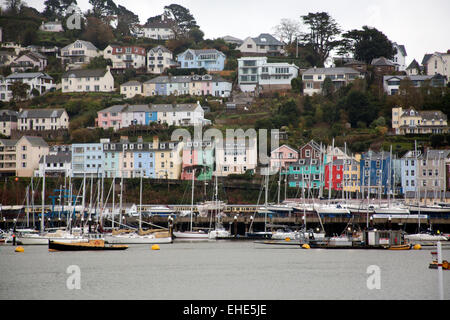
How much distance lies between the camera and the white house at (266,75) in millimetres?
126875

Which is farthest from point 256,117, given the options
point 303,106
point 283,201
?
point 283,201

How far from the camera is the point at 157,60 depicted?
5522 inches

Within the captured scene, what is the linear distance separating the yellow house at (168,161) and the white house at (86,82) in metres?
31.8

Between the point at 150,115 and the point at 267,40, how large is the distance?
114 ft

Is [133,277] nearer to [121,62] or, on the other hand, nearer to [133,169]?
[133,169]

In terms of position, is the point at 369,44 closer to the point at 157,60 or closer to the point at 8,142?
the point at 157,60

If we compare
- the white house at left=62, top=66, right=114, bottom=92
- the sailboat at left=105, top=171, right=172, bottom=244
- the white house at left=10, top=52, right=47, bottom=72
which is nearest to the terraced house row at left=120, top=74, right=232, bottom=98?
the white house at left=62, top=66, right=114, bottom=92

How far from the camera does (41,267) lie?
53.5m

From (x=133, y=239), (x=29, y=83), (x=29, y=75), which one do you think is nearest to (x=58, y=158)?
(x=29, y=83)

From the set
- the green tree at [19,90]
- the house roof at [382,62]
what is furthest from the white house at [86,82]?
the house roof at [382,62]

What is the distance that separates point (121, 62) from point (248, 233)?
71472mm

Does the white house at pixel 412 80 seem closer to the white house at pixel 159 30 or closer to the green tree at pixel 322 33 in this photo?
the green tree at pixel 322 33

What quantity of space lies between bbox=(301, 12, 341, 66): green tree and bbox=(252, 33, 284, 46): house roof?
5.84 meters

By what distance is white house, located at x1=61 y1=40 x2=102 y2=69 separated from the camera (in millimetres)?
143250
